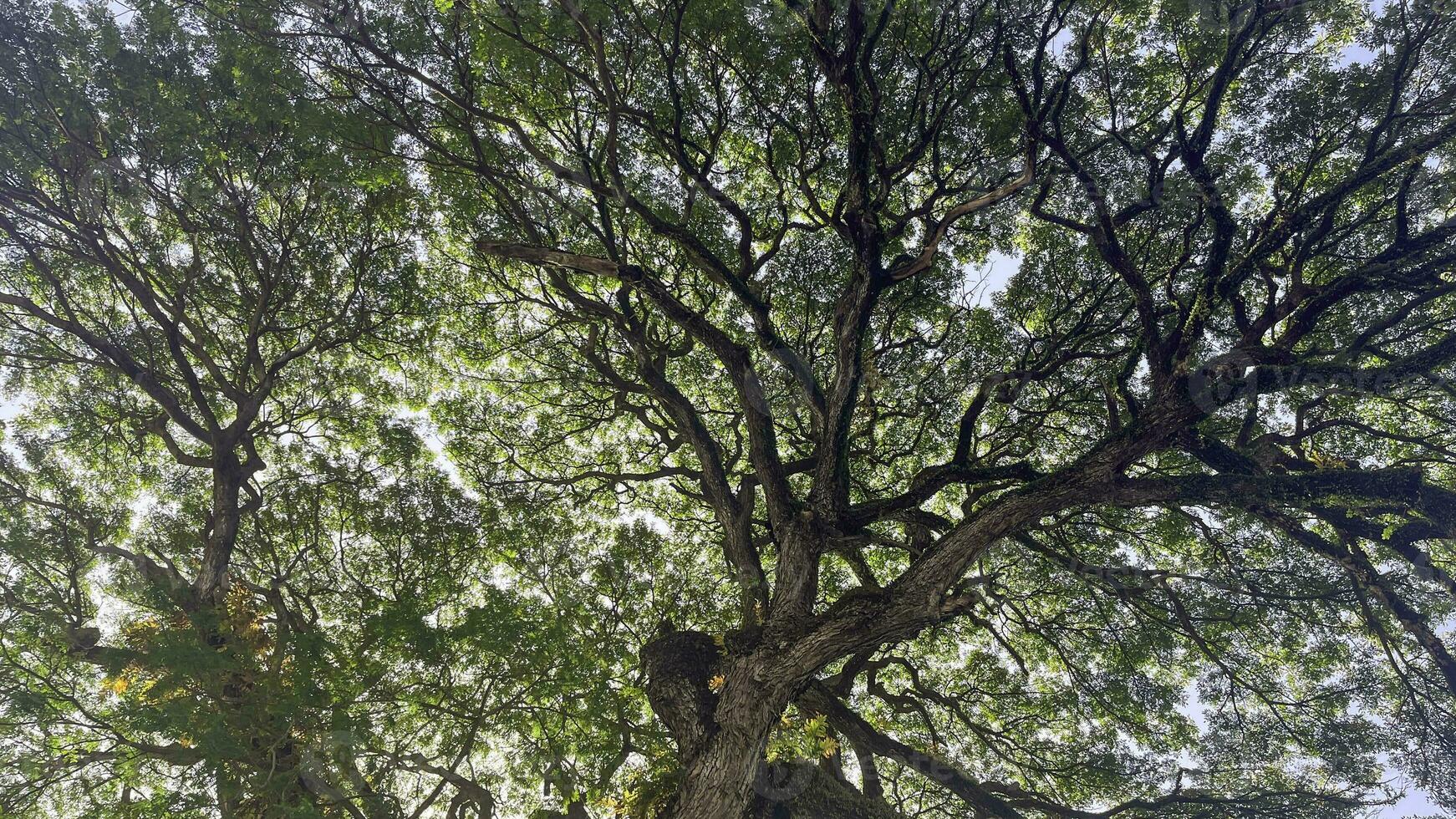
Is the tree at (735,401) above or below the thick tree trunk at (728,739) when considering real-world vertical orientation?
above

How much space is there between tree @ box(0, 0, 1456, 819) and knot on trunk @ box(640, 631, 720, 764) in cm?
4

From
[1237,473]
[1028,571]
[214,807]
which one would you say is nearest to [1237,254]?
[1237,473]

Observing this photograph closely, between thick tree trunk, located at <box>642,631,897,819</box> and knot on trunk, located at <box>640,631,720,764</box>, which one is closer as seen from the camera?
thick tree trunk, located at <box>642,631,897,819</box>

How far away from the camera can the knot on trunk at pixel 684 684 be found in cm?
600

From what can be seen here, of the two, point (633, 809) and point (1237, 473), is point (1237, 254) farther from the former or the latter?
point (633, 809)

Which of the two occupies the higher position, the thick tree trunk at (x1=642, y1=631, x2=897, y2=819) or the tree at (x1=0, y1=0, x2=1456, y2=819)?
the tree at (x1=0, y1=0, x2=1456, y2=819)

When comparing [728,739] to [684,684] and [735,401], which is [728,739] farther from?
[735,401]

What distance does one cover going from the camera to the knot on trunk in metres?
6.00

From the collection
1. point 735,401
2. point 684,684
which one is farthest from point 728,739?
point 735,401

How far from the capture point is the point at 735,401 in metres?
9.79

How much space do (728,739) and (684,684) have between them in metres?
0.81

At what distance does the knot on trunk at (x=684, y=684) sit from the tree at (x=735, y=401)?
1.7 inches

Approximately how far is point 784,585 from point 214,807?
5.61 metres

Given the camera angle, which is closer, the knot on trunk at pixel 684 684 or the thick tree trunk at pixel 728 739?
the thick tree trunk at pixel 728 739
